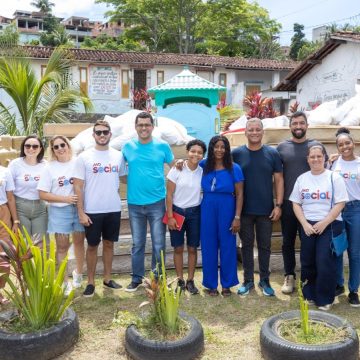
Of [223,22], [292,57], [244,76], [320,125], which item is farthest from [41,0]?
[320,125]

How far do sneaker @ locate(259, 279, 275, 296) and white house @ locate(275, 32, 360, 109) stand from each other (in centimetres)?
1102

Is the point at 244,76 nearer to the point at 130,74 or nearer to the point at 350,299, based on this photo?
the point at 130,74

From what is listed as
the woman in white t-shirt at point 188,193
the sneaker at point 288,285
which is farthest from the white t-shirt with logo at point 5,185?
the sneaker at point 288,285

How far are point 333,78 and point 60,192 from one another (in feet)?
43.6

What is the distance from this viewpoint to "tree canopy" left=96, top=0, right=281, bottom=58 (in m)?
31.3

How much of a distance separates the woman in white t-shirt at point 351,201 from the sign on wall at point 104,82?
1940cm

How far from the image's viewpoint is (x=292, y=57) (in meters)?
48.3

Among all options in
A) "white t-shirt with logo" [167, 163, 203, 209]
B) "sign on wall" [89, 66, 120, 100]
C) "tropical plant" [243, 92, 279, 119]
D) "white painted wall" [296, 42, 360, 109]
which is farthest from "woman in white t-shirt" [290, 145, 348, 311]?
"sign on wall" [89, 66, 120, 100]

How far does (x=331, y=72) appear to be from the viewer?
15344mm

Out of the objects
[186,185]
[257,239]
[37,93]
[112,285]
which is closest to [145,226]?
[186,185]

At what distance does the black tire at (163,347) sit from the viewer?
9.99 ft

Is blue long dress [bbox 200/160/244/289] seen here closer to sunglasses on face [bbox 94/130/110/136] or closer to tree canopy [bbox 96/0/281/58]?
sunglasses on face [bbox 94/130/110/136]

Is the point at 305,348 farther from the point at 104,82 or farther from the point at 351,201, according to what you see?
the point at 104,82

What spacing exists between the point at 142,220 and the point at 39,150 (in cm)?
118
